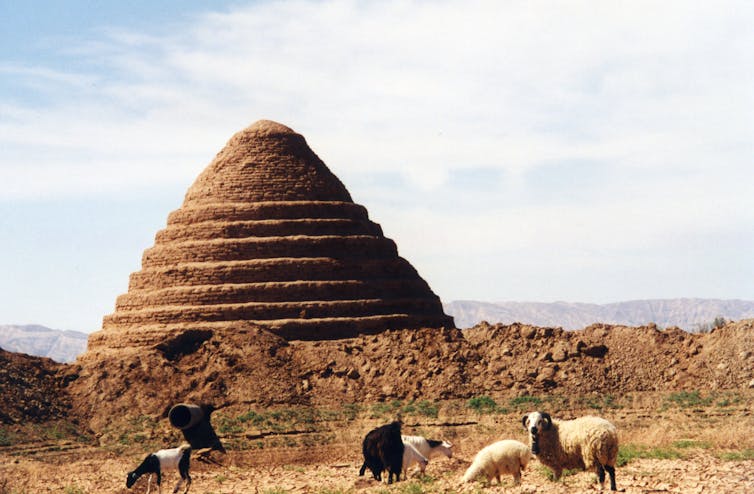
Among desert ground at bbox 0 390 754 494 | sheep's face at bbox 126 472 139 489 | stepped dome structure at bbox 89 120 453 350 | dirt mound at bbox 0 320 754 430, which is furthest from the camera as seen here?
stepped dome structure at bbox 89 120 453 350

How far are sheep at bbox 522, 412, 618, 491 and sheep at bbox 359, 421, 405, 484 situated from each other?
2762mm

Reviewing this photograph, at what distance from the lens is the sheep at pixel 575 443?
18.4 m

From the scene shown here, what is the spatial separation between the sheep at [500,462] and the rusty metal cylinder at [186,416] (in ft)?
43.5

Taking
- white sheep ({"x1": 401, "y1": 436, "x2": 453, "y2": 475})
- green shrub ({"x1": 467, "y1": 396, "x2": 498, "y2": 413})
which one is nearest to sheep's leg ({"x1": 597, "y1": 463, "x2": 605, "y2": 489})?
white sheep ({"x1": 401, "y1": 436, "x2": 453, "y2": 475})

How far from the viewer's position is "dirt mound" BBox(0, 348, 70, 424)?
3612cm

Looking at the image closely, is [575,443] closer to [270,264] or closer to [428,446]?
[428,446]

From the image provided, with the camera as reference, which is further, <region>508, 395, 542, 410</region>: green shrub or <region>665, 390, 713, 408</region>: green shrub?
<region>508, 395, 542, 410</region>: green shrub

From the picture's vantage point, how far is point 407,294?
47406 millimetres

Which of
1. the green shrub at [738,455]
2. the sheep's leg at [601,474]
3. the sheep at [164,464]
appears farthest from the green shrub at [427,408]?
the sheep's leg at [601,474]

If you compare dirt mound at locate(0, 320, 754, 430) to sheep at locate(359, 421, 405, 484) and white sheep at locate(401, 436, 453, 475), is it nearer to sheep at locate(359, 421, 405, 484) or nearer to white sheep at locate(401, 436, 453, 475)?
white sheep at locate(401, 436, 453, 475)

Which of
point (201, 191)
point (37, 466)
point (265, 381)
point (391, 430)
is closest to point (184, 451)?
point (391, 430)

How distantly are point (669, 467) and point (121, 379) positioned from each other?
2378 centimetres

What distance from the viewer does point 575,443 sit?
18.9 m

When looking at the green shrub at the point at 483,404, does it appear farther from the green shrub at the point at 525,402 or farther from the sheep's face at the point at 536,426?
the sheep's face at the point at 536,426
